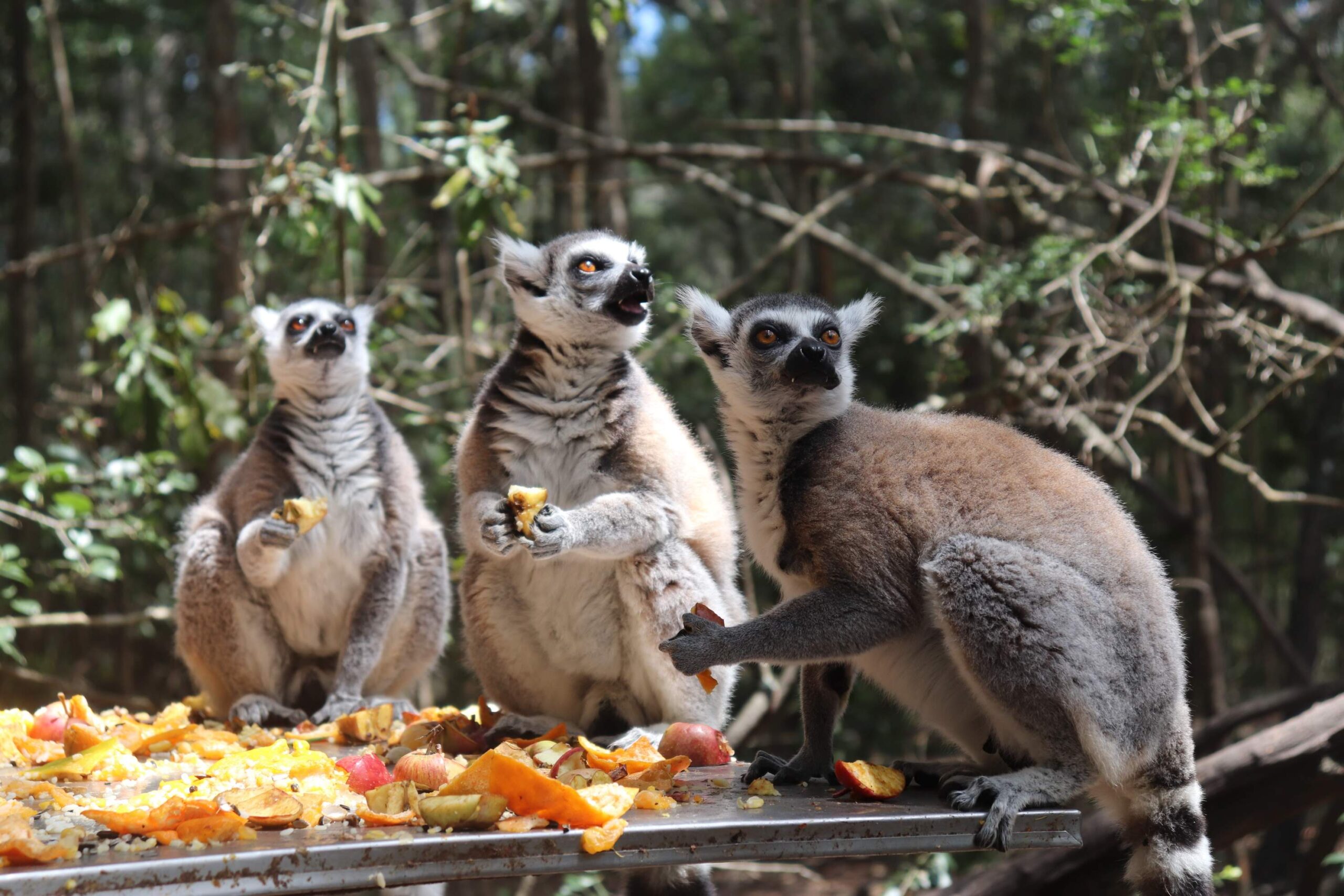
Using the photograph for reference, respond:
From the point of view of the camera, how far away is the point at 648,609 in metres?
3.82

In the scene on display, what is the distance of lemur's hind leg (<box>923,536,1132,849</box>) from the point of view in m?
2.81

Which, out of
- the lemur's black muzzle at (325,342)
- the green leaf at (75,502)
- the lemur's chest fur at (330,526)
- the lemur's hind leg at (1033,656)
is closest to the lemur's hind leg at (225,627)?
the lemur's chest fur at (330,526)

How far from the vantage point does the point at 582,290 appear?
4.04m

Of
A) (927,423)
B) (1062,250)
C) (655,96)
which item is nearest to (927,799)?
(927,423)

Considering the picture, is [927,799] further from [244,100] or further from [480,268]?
[244,100]

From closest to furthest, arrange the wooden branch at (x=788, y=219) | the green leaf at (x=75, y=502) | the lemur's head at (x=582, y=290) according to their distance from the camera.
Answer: the lemur's head at (x=582, y=290)
the green leaf at (x=75, y=502)
the wooden branch at (x=788, y=219)

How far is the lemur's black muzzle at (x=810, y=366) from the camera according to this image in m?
3.35

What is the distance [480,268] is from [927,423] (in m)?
8.03

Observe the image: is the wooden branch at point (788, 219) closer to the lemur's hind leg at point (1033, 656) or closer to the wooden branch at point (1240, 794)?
the wooden branch at point (1240, 794)

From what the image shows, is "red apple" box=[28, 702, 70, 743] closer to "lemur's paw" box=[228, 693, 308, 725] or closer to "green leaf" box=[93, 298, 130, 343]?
"lemur's paw" box=[228, 693, 308, 725]

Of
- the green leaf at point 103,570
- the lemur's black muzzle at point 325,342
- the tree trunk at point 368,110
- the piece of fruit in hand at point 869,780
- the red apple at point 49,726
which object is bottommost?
the piece of fruit in hand at point 869,780

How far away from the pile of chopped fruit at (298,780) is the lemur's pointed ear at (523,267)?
1592 mm

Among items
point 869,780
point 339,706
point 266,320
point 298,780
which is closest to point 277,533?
point 339,706

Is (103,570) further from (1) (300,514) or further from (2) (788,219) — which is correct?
(2) (788,219)
